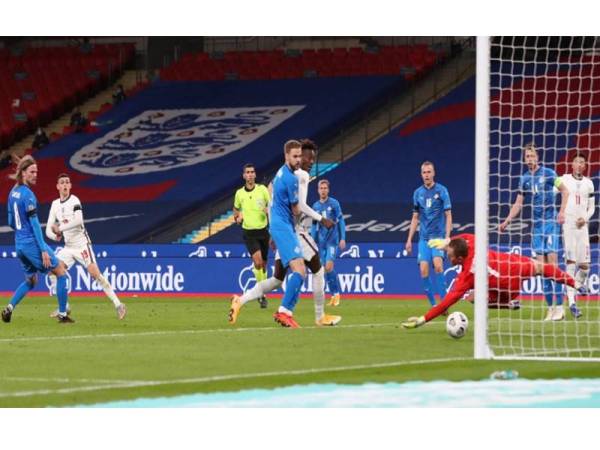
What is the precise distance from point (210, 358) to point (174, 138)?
28.5 m

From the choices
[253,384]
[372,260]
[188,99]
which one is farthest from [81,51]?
[253,384]

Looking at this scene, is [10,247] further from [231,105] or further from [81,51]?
[81,51]

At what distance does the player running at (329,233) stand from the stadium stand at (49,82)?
20889 mm

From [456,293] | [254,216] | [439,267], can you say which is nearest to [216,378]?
[456,293]

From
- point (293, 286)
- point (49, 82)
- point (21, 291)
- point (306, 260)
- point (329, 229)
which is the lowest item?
point (21, 291)

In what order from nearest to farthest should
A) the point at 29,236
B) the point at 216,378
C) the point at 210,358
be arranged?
the point at 216,378 < the point at 210,358 < the point at 29,236

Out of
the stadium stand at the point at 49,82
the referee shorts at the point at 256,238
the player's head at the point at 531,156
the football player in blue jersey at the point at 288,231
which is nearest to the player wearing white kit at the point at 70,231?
the football player in blue jersey at the point at 288,231

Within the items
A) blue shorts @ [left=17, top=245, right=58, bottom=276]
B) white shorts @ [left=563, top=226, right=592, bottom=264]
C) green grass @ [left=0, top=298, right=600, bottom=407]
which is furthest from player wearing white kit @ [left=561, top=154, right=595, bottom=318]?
blue shorts @ [left=17, top=245, right=58, bottom=276]

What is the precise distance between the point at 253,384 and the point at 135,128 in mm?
31903

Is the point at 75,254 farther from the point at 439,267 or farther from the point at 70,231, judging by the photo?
the point at 439,267

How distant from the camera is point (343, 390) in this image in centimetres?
1012

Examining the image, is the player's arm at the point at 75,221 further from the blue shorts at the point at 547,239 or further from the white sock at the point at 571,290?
the white sock at the point at 571,290

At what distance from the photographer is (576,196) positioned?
1912 centimetres

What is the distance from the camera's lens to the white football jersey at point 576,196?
19062 mm
